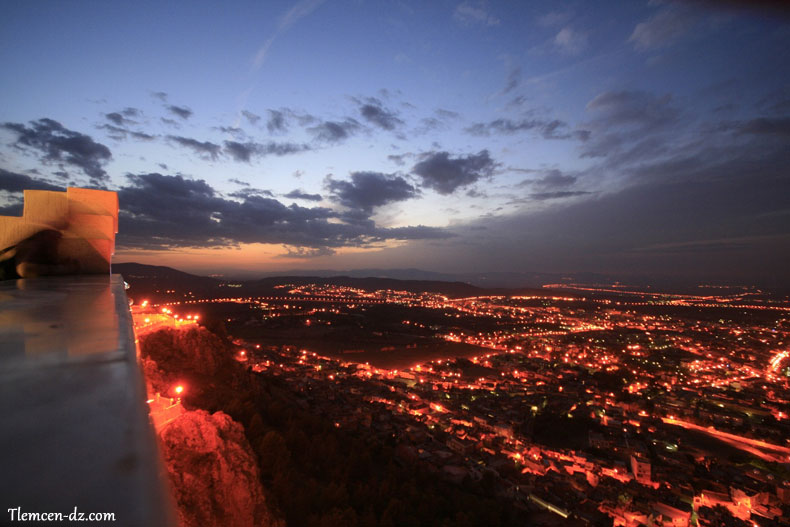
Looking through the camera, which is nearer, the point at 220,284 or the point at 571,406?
the point at 571,406

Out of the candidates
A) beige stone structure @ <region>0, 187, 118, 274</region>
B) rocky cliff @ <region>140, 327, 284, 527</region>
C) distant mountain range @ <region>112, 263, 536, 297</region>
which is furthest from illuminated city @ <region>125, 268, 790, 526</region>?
distant mountain range @ <region>112, 263, 536, 297</region>

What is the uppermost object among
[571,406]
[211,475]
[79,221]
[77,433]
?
[79,221]

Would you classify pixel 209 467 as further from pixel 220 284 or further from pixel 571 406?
pixel 220 284

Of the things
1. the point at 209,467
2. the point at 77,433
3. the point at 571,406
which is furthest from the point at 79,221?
the point at 571,406

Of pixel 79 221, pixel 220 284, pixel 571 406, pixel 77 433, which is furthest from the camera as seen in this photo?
pixel 220 284

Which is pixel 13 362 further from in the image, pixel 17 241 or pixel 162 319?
pixel 162 319

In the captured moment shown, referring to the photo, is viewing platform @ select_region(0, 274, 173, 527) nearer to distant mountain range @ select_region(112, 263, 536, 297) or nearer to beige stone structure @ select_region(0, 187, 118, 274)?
beige stone structure @ select_region(0, 187, 118, 274)
